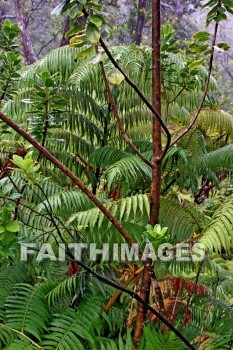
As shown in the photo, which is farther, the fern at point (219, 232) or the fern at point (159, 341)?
the fern at point (219, 232)

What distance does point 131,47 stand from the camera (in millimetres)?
1841

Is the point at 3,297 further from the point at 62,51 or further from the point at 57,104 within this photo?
the point at 62,51

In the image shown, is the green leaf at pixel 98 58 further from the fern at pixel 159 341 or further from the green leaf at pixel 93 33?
the fern at pixel 159 341

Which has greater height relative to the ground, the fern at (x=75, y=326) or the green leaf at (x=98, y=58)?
the green leaf at (x=98, y=58)

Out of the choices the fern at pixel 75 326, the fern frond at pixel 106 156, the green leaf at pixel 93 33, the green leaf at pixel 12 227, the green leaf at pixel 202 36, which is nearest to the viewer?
the green leaf at pixel 93 33

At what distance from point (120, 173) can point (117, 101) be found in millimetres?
846

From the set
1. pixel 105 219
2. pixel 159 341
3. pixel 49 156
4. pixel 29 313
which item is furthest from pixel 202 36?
pixel 29 313

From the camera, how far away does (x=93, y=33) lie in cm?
72

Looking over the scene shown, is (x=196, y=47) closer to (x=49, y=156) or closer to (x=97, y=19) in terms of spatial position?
(x=97, y=19)

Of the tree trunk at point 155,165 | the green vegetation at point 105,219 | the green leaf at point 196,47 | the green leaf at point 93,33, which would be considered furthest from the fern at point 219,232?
the green leaf at point 93,33

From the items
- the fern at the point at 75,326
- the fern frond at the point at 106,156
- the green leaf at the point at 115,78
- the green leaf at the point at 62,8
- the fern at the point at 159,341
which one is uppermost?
the green leaf at the point at 62,8

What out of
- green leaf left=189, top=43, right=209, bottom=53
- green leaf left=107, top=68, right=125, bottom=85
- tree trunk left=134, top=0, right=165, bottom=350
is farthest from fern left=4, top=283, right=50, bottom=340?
green leaf left=189, top=43, right=209, bottom=53

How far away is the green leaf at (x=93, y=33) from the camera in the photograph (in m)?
0.72

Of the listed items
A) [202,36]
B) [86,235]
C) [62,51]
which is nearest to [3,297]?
[86,235]
